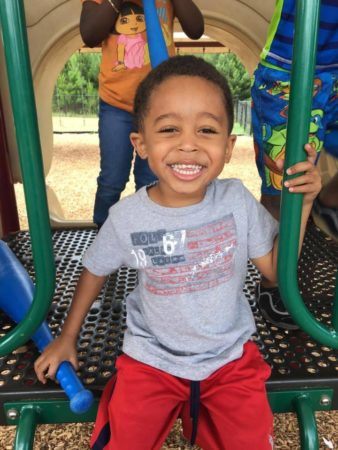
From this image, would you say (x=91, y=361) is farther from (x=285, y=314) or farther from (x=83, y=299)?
(x=285, y=314)

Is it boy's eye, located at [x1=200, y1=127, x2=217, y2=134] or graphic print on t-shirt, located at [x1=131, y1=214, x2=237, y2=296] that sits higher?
boy's eye, located at [x1=200, y1=127, x2=217, y2=134]

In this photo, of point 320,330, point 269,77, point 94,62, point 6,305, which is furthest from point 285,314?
point 94,62

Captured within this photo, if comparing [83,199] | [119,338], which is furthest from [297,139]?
[83,199]

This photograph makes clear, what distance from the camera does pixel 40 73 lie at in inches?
93.5

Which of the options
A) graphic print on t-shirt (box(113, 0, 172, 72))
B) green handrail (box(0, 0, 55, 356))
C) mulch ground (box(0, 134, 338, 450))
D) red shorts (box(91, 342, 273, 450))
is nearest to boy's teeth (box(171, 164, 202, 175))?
green handrail (box(0, 0, 55, 356))

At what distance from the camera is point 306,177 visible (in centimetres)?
76

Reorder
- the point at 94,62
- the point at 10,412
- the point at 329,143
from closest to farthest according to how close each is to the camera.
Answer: the point at 10,412
the point at 329,143
the point at 94,62

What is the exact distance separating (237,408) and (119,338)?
1.50 ft

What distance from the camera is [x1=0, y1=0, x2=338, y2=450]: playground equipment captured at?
2.29 feet

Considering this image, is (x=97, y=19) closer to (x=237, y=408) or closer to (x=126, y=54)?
(x=126, y=54)

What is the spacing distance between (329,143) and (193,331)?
2.88 feet

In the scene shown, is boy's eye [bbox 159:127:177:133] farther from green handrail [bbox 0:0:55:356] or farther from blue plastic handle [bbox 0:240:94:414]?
blue plastic handle [bbox 0:240:94:414]

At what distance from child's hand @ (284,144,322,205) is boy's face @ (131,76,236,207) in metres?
0.21

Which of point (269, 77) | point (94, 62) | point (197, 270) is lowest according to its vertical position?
point (94, 62)
